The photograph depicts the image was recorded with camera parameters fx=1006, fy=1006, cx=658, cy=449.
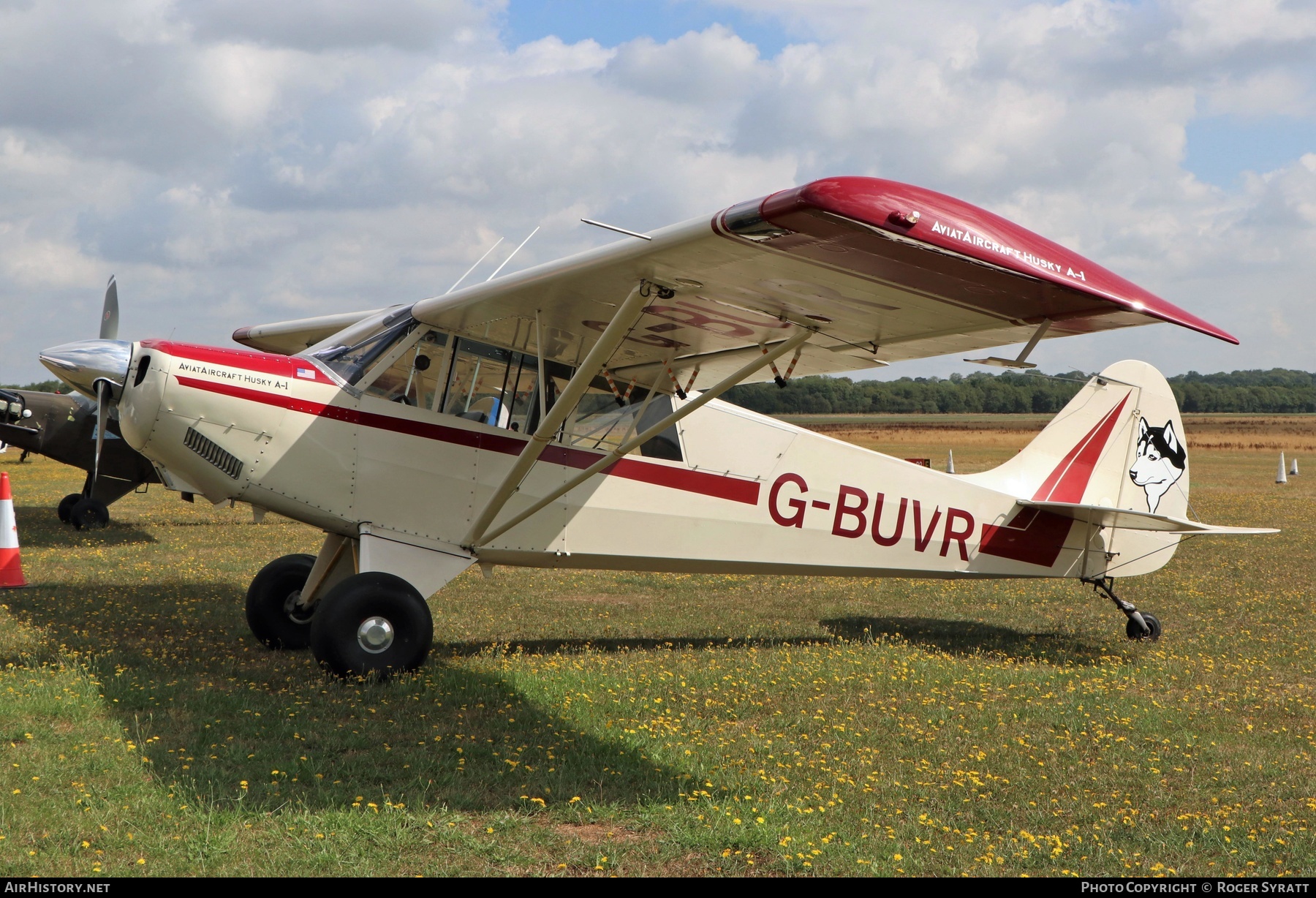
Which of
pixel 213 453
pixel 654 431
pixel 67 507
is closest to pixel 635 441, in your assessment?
pixel 654 431

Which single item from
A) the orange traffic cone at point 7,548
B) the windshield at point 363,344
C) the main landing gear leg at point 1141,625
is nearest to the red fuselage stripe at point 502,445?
the windshield at point 363,344

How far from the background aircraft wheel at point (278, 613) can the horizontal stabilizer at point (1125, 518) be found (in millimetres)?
6001

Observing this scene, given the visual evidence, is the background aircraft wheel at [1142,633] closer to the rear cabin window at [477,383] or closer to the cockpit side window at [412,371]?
the rear cabin window at [477,383]

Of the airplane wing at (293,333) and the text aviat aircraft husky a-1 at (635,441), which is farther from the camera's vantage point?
the airplane wing at (293,333)

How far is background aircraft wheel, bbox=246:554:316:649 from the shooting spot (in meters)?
7.46

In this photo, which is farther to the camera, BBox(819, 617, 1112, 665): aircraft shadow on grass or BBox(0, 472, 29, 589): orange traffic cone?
BBox(0, 472, 29, 589): orange traffic cone

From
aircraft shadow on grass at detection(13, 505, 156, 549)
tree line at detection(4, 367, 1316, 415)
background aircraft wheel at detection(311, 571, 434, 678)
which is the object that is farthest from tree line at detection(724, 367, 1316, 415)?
background aircraft wheel at detection(311, 571, 434, 678)

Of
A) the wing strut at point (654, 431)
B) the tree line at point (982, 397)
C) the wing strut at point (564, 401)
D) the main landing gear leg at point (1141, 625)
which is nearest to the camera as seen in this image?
the wing strut at point (564, 401)

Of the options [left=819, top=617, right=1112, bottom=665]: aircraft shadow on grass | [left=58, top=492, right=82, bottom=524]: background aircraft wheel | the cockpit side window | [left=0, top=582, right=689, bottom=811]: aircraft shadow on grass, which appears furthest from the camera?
[left=58, top=492, right=82, bottom=524]: background aircraft wheel

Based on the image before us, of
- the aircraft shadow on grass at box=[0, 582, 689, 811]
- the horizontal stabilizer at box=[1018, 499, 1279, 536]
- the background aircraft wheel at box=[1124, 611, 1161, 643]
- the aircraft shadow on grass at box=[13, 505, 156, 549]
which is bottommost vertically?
the aircraft shadow on grass at box=[13, 505, 156, 549]

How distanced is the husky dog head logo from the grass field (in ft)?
4.25

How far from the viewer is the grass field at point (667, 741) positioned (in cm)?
400

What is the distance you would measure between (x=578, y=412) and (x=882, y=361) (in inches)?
87.5

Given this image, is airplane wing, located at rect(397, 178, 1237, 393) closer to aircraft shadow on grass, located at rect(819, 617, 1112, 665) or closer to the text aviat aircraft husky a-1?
the text aviat aircraft husky a-1
